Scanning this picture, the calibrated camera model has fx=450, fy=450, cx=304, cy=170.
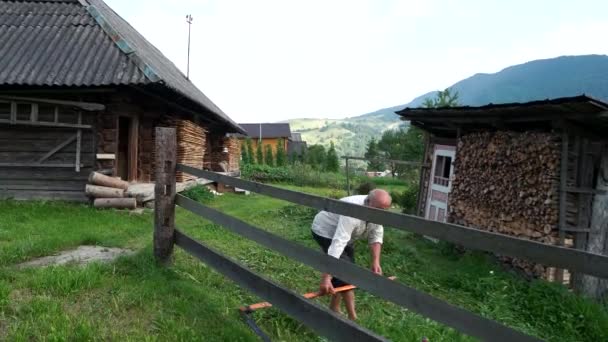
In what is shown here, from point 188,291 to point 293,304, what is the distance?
1.39 meters

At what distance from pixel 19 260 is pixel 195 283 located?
201 cm

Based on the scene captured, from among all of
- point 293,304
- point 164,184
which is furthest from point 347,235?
point 164,184

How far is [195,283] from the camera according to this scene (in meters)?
4.22

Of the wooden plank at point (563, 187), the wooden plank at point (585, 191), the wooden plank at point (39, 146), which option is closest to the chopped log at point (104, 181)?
the wooden plank at point (39, 146)

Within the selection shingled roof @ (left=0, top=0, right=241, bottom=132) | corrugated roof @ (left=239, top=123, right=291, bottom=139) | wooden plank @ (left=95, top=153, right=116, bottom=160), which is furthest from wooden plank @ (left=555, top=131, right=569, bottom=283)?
corrugated roof @ (left=239, top=123, right=291, bottom=139)

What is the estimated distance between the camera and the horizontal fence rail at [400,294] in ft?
6.00

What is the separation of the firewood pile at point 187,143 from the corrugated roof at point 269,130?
135 ft

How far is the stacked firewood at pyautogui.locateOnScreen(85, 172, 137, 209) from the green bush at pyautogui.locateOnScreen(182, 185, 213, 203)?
306 centimetres

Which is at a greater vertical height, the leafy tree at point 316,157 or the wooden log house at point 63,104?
the wooden log house at point 63,104

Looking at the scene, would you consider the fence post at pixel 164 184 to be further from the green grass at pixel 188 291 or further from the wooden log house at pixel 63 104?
the wooden log house at pixel 63 104

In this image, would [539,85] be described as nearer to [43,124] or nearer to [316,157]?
[316,157]

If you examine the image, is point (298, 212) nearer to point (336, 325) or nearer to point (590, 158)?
point (590, 158)

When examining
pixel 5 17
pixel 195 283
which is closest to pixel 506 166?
pixel 195 283

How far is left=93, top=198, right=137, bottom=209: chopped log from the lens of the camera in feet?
29.8
